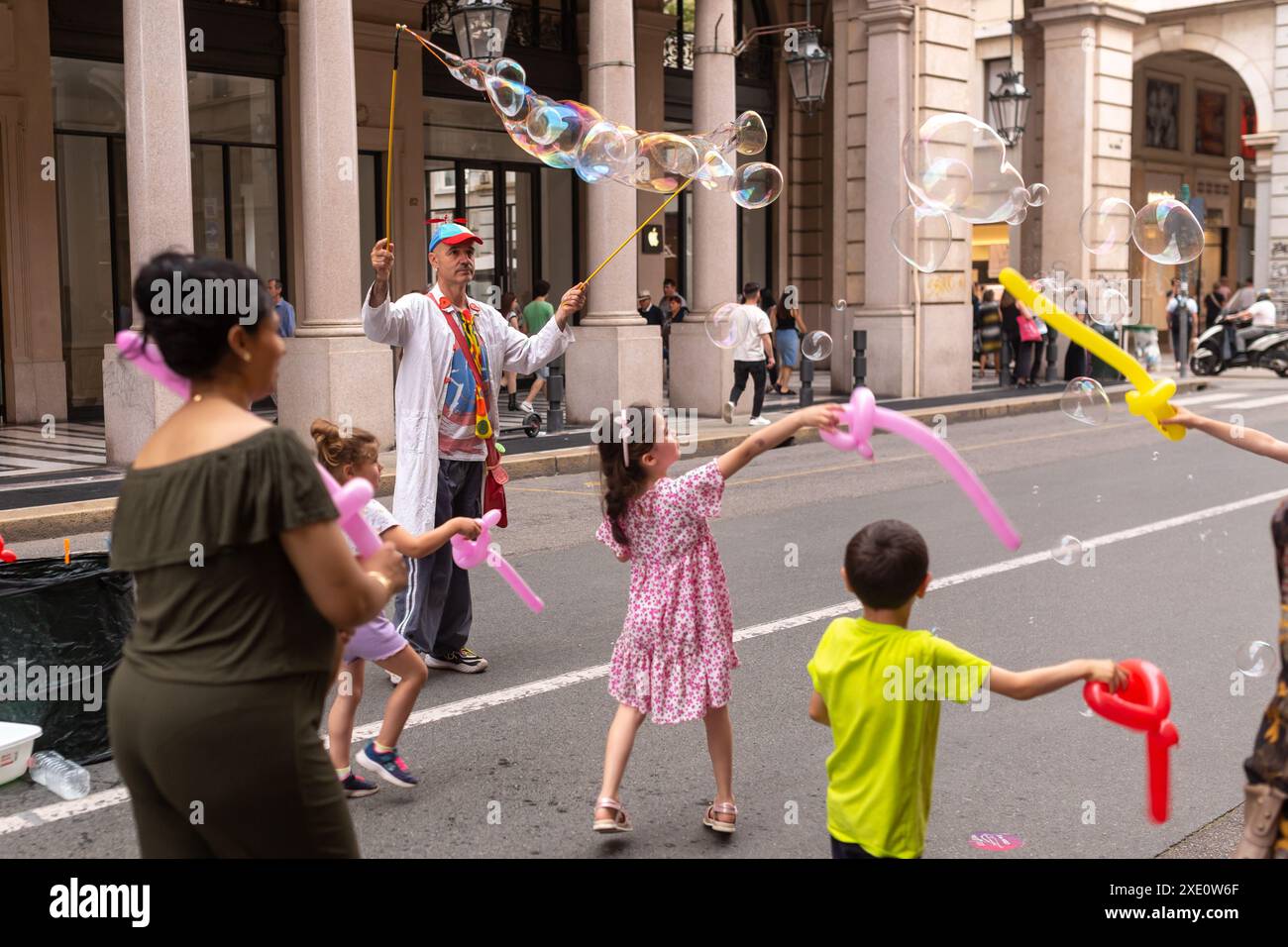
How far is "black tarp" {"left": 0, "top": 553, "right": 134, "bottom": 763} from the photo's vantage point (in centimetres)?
526

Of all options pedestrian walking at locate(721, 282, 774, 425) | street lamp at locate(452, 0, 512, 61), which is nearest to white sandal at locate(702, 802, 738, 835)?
street lamp at locate(452, 0, 512, 61)

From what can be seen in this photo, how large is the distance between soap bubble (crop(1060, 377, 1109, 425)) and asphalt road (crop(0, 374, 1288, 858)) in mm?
1126

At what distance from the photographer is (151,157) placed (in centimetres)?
1312

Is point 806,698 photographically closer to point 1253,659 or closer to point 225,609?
point 1253,659

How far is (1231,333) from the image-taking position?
2642cm

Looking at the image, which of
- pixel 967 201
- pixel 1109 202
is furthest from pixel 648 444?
pixel 1109 202

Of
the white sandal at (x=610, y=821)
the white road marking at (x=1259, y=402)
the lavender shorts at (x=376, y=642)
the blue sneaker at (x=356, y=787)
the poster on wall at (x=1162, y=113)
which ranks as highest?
the poster on wall at (x=1162, y=113)

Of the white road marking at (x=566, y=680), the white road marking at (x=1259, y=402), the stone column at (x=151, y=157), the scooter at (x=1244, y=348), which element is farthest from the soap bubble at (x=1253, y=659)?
the scooter at (x=1244, y=348)

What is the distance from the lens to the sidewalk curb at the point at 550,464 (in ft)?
34.9

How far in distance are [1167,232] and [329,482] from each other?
715 cm

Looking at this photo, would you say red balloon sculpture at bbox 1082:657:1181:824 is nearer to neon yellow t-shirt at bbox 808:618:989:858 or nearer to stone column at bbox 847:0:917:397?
neon yellow t-shirt at bbox 808:618:989:858

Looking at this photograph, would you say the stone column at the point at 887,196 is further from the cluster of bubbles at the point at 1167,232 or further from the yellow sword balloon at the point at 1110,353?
the yellow sword balloon at the point at 1110,353

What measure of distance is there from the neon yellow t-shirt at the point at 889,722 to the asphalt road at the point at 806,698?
1.16 meters
